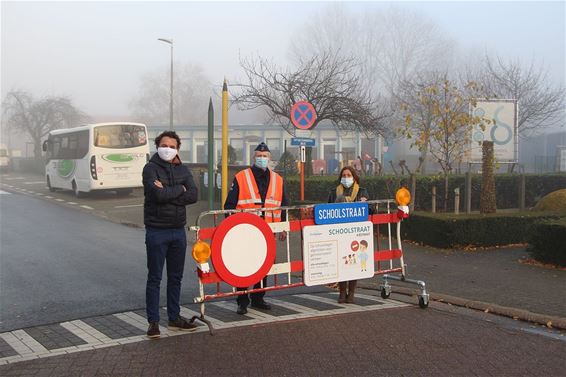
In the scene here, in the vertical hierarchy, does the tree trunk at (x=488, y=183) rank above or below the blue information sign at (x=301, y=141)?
below

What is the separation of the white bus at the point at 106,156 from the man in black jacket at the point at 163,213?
19.4 metres

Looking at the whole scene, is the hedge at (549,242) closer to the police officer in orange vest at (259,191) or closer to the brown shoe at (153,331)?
the police officer in orange vest at (259,191)

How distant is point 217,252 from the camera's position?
5871mm

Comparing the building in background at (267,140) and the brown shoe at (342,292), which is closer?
the brown shoe at (342,292)

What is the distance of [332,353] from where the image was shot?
16.6 ft

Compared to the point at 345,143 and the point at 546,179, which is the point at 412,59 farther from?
the point at 546,179

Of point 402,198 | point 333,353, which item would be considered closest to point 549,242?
point 402,198

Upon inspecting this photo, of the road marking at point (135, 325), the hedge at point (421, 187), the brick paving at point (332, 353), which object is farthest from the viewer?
the hedge at point (421, 187)

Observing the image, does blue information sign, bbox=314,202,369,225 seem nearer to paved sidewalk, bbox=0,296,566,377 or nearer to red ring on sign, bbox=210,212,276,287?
red ring on sign, bbox=210,212,276,287

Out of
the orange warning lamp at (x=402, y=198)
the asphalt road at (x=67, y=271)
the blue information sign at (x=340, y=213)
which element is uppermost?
the orange warning lamp at (x=402, y=198)

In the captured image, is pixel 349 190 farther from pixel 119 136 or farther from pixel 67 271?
pixel 119 136

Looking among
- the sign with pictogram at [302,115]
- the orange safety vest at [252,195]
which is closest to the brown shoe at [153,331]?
the orange safety vest at [252,195]

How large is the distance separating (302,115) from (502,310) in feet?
25.7

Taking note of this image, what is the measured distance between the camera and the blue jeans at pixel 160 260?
5.50 meters
